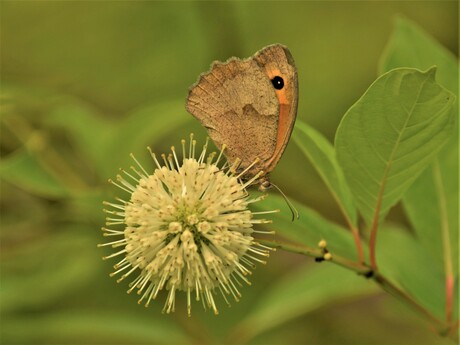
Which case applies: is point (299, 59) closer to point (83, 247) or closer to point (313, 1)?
point (313, 1)

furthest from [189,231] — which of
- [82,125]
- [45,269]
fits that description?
[45,269]

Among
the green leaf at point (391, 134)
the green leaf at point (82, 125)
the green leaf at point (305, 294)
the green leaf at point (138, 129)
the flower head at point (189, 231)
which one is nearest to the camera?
the green leaf at point (391, 134)

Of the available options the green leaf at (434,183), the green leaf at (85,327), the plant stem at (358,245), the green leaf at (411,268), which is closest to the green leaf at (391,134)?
the plant stem at (358,245)

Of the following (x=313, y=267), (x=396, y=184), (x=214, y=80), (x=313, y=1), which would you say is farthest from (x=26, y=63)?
(x=396, y=184)

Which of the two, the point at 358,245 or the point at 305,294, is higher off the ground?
the point at 358,245

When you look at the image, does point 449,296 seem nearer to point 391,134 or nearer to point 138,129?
point 391,134

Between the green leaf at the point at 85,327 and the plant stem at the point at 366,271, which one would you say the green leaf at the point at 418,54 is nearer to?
the plant stem at the point at 366,271

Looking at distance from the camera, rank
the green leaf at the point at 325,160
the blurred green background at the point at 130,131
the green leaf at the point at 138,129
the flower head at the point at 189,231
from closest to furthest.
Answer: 1. the flower head at the point at 189,231
2. the green leaf at the point at 325,160
3. the green leaf at the point at 138,129
4. the blurred green background at the point at 130,131
